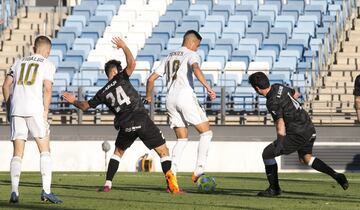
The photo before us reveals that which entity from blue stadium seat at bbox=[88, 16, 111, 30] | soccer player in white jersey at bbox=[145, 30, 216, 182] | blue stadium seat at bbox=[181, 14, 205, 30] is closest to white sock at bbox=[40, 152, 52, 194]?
soccer player in white jersey at bbox=[145, 30, 216, 182]

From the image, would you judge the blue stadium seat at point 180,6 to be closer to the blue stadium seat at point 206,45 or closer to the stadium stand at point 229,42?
the stadium stand at point 229,42

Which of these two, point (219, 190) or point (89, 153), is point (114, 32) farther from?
point (219, 190)

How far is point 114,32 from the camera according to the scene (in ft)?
123

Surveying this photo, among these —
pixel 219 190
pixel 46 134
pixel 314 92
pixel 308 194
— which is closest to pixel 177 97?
pixel 219 190

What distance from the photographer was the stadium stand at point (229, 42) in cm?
3133

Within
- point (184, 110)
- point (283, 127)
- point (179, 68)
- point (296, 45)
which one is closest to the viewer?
point (283, 127)

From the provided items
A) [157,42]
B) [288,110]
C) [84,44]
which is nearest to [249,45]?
[157,42]

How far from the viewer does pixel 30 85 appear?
1401cm

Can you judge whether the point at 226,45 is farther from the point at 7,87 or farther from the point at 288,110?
the point at 7,87

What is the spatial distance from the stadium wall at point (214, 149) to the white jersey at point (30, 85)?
13668mm

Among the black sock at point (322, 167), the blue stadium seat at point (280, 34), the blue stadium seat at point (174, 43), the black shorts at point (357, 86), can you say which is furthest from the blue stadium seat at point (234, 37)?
the black sock at point (322, 167)

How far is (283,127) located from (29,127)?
316 centimetres

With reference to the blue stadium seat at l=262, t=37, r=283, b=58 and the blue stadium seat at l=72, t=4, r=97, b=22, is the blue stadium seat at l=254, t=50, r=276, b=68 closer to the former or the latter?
the blue stadium seat at l=262, t=37, r=283, b=58

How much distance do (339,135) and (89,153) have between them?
5586 mm
